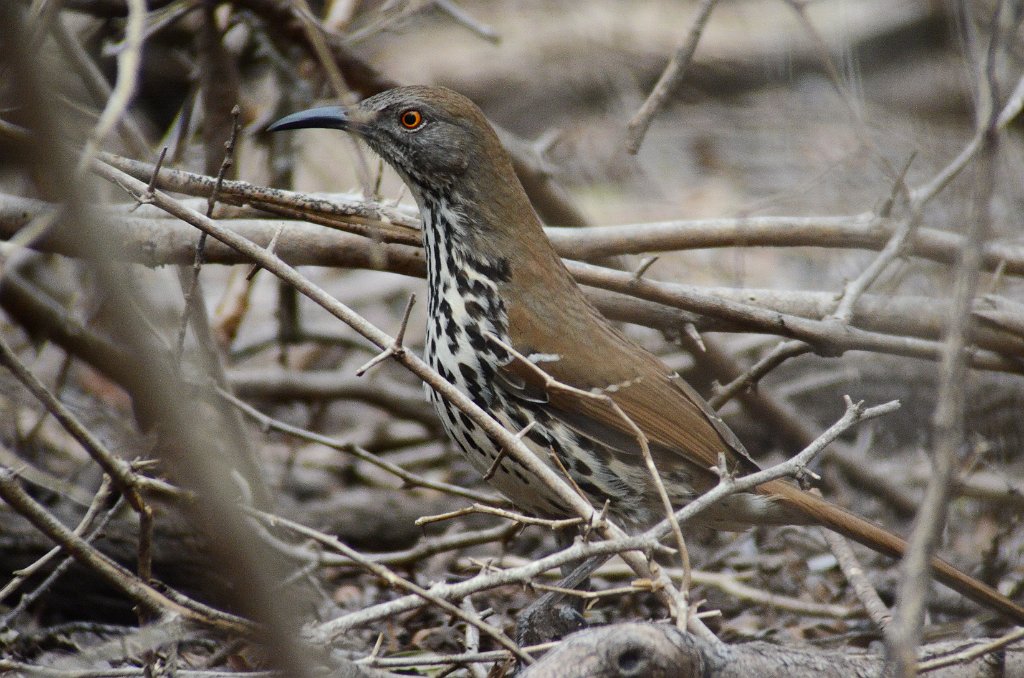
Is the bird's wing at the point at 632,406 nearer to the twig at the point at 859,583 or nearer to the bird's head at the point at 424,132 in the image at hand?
the twig at the point at 859,583

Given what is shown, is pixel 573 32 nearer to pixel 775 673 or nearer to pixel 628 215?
pixel 628 215

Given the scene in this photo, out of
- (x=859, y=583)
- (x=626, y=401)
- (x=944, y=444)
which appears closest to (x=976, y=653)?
(x=859, y=583)

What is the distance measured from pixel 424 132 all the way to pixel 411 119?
64 mm

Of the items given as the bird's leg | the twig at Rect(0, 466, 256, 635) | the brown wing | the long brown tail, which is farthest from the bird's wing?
the twig at Rect(0, 466, 256, 635)

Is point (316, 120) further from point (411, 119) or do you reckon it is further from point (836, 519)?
point (836, 519)

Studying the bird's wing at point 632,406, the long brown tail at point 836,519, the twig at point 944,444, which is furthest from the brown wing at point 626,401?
the twig at point 944,444

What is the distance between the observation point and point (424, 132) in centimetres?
348

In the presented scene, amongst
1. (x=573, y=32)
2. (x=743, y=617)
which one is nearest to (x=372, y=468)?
(x=743, y=617)

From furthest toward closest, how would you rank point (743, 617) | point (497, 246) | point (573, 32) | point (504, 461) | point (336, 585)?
point (573, 32) → point (336, 585) → point (743, 617) → point (497, 246) → point (504, 461)

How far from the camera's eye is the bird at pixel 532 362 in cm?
313

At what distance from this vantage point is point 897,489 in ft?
15.8

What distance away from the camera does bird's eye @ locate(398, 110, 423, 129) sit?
137 inches

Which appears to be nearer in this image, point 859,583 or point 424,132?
point 859,583

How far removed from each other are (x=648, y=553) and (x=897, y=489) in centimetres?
277
